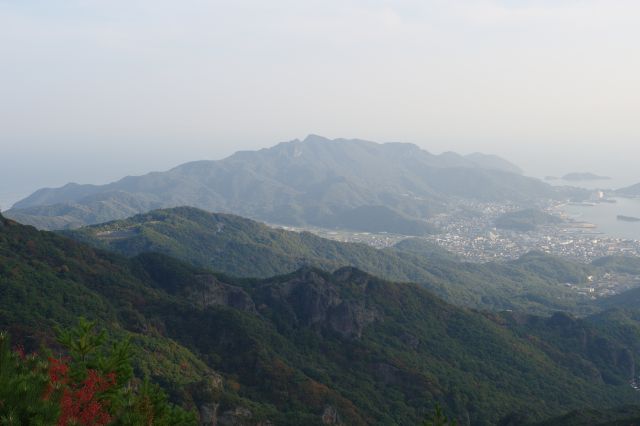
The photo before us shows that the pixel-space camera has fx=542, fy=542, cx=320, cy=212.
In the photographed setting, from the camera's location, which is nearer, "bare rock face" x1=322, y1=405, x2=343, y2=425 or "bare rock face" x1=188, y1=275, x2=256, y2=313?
"bare rock face" x1=322, y1=405, x2=343, y2=425

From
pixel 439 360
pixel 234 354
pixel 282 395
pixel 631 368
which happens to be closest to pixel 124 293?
pixel 234 354

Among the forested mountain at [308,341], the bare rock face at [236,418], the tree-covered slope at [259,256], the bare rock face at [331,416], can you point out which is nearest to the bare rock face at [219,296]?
the forested mountain at [308,341]

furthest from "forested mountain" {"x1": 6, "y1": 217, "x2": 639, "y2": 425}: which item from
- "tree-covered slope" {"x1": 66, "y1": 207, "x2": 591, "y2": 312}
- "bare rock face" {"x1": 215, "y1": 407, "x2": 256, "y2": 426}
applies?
"tree-covered slope" {"x1": 66, "y1": 207, "x2": 591, "y2": 312}

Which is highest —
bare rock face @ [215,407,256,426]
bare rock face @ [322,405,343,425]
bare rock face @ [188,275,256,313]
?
bare rock face @ [188,275,256,313]

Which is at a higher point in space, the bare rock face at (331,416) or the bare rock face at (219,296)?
the bare rock face at (219,296)

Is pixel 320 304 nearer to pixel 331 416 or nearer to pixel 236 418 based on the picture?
pixel 331 416

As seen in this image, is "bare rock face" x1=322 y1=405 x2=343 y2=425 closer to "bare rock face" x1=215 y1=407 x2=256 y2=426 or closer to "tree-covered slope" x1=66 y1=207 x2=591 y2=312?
"bare rock face" x1=215 y1=407 x2=256 y2=426

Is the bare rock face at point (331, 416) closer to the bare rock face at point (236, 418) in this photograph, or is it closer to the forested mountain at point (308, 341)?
the forested mountain at point (308, 341)
